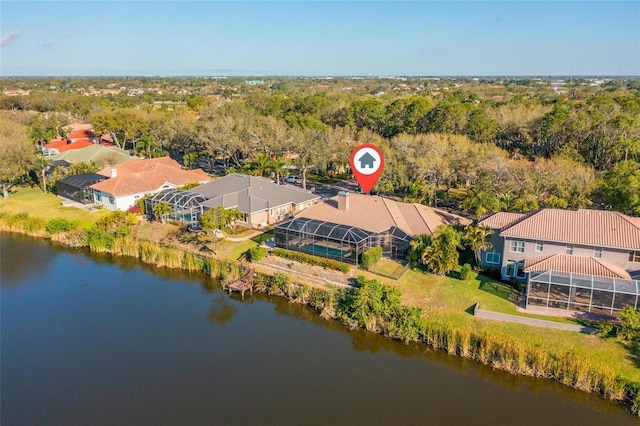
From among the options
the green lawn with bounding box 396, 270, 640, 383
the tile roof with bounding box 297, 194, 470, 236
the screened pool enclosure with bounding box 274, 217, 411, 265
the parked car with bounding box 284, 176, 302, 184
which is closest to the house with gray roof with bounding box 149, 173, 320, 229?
the tile roof with bounding box 297, 194, 470, 236

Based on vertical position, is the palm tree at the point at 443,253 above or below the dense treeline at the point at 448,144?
below

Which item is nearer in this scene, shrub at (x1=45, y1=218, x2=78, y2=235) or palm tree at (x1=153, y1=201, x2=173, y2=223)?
shrub at (x1=45, y1=218, x2=78, y2=235)

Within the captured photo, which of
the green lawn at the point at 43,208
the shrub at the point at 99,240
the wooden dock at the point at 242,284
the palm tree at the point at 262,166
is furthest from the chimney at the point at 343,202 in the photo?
the green lawn at the point at 43,208

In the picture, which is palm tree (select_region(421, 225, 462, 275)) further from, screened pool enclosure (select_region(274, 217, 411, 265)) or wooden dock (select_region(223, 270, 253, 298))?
wooden dock (select_region(223, 270, 253, 298))

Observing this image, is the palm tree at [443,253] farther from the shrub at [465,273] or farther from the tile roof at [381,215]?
the tile roof at [381,215]

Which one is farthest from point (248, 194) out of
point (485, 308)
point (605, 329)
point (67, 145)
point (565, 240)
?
point (67, 145)

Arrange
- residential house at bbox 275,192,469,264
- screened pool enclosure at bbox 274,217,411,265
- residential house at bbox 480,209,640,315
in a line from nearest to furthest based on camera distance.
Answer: residential house at bbox 480,209,640,315, screened pool enclosure at bbox 274,217,411,265, residential house at bbox 275,192,469,264
